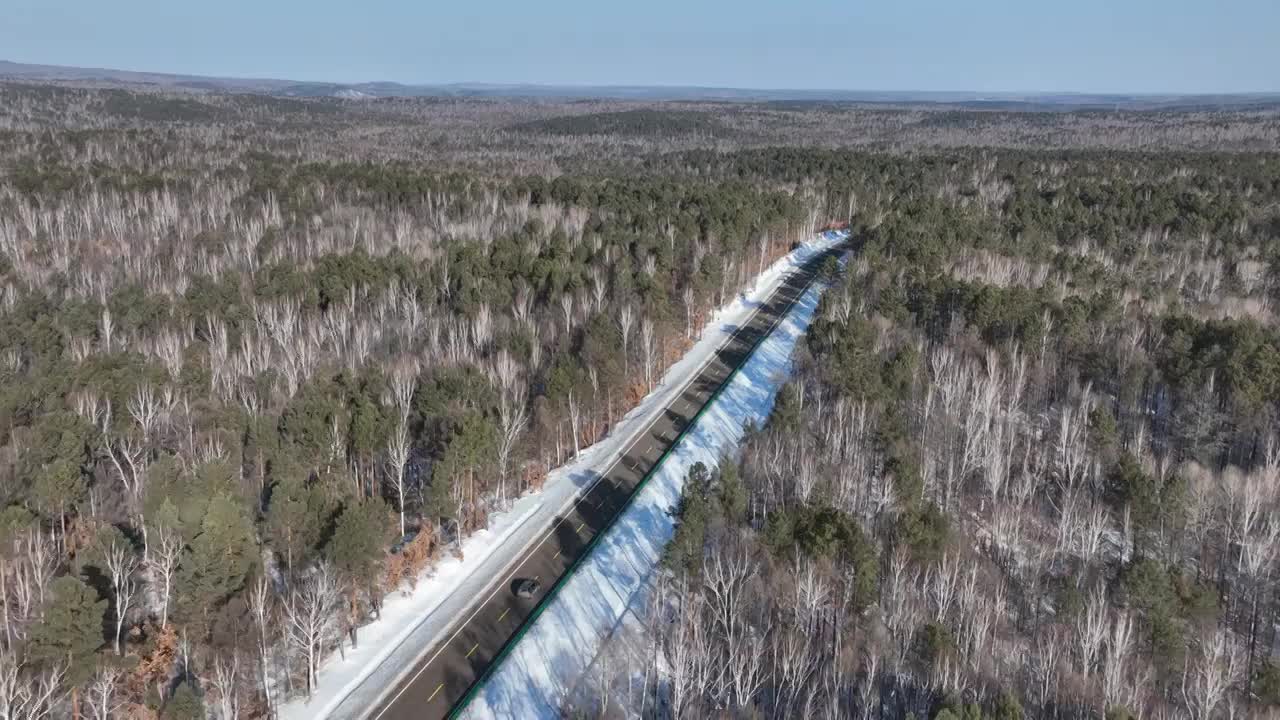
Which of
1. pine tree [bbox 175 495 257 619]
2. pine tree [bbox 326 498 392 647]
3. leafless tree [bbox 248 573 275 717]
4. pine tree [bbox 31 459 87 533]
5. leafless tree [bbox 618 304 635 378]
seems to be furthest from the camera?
leafless tree [bbox 618 304 635 378]

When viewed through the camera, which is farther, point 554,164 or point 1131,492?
point 554,164

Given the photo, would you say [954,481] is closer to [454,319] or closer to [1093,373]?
[1093,373]

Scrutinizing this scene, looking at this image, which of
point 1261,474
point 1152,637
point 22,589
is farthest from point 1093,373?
point 22,589

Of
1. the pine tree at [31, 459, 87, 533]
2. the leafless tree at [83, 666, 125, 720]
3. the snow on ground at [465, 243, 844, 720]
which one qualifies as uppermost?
the pine tree at [31, 459, 87, 533]

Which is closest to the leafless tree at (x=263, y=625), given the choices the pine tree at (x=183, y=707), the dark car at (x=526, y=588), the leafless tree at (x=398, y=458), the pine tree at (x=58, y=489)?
the pine tree at (x=183, y=707)

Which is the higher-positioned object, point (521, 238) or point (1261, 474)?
point (521, 238)

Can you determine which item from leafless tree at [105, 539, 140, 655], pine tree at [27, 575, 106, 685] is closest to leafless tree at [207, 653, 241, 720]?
leafless tree at [105, 539, 140, 655]

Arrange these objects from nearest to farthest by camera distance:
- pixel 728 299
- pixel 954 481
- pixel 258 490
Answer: pixel 258 490, pixel 954 481, pixel 728 299

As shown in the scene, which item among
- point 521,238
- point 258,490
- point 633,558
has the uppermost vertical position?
point 521,238

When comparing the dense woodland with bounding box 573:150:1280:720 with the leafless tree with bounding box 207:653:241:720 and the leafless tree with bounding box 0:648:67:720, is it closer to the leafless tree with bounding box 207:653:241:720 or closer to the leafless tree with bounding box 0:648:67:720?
the leafless tree with bounding box 207:653:241:720
